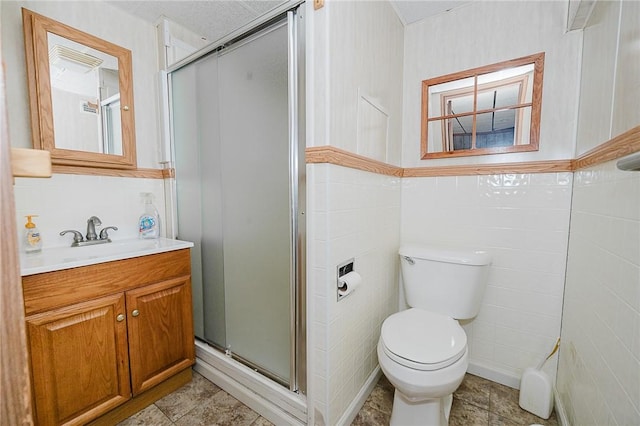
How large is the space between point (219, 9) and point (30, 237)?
1.58 m

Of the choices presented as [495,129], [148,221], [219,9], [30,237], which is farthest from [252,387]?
[219,9]

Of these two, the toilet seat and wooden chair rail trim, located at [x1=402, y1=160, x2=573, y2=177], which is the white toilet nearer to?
the toilet seat

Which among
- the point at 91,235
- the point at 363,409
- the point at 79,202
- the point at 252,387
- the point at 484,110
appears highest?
the point at 484,110

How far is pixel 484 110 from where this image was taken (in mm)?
1578

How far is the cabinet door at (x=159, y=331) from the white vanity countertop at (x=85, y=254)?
183mm

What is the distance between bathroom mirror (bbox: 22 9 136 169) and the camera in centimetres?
132

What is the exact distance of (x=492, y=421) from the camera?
1347 millimetres

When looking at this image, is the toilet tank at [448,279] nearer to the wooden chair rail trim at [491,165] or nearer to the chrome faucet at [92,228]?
the wooden chair rail trim at [491,165]

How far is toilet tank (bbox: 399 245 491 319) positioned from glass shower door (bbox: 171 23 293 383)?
29.9 inches

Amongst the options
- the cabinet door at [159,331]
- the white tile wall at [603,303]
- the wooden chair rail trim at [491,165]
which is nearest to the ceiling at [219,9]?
the wooden chair rail trim at [491,165]

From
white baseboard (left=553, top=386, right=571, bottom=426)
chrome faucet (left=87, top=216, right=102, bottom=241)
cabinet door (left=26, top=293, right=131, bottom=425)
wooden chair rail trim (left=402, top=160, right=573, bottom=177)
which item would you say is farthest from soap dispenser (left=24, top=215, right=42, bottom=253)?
white baseboard (left=553, top=386, right=571, bottom=426)

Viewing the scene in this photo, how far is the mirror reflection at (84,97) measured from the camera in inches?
Answer: 54.7

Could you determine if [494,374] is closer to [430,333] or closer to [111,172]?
[430,333]

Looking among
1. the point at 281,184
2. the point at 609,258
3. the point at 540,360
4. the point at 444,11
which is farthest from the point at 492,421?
the point at 444,11
